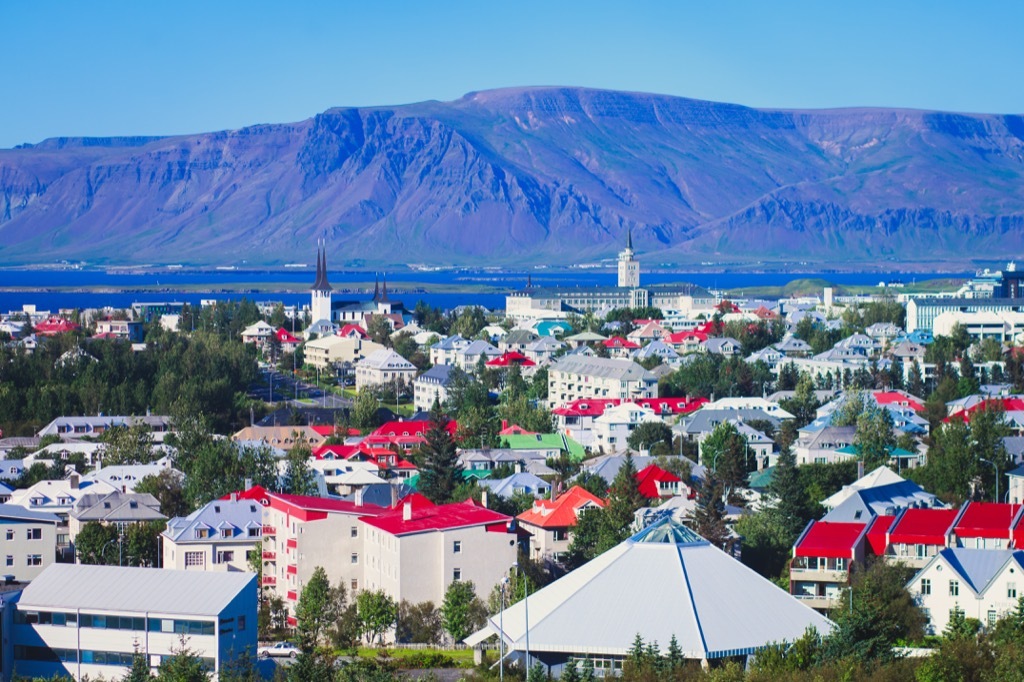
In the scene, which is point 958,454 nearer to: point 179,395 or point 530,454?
point 530,454

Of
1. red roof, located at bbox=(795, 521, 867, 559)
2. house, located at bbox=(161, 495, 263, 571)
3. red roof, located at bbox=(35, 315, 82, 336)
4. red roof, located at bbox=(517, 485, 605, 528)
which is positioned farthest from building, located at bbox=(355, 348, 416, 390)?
red roof, located at bbox=(795, 521, 867, 559)

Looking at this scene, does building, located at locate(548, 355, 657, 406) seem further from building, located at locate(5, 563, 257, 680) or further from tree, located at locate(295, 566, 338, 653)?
building, located at locate(5, 563, 257, 680)

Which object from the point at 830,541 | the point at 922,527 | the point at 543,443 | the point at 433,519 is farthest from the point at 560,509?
the point at 543,443

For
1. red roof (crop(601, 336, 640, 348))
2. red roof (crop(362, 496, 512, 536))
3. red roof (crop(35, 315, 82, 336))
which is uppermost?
red roof (crop(362, 496, 512, 536))

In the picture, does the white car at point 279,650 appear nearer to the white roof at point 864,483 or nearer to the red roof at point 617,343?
the white roof at point 864,483

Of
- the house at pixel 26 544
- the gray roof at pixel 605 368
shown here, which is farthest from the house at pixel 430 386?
the house at pixel 26 544

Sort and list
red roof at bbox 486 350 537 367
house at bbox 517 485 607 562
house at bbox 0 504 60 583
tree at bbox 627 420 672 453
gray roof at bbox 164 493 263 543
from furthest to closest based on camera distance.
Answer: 1. red roof at bbox 486 350 537 367
2. tree at bbox 627 420 672 453
3. house at bbox 517 485 607 562
4. house at bbox 0 504 60 583
5. gray roof at bbox 164 493 263 543
